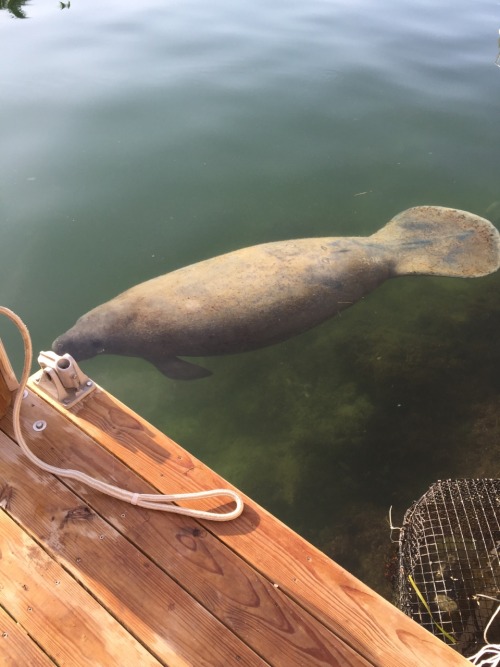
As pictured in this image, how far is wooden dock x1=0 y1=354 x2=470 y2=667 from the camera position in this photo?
236cm

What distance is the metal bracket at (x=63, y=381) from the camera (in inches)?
134

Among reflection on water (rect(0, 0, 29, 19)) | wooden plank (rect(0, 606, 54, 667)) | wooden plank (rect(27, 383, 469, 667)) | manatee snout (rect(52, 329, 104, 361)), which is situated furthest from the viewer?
reflection on water (rect(0, 0, 29, 19))

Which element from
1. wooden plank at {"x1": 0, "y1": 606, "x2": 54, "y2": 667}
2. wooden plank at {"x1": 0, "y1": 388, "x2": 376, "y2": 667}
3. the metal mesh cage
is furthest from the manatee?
wooden plank at {"x1": 0, "y1": 606, "x2": 54, "y2": 667}

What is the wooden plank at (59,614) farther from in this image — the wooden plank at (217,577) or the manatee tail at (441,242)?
the manatee tail at (441,242)

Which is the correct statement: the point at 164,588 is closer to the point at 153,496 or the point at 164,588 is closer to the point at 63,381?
the point at 153,496

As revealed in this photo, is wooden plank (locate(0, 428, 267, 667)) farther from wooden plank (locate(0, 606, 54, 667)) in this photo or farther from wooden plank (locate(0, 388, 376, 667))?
wooden plank (locate(0, 606, 54, 667))

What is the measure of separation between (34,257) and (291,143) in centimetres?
555

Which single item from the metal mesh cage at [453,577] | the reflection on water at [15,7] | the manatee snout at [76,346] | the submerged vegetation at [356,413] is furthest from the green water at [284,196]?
the metal mesh cage at [453,577]

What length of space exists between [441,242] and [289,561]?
6252 mm

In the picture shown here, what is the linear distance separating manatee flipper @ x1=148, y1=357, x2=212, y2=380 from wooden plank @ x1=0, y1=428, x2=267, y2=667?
11.2ft

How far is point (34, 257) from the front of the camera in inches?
310

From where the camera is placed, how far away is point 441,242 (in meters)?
7.64

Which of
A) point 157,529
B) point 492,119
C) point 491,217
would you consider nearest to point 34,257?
point 157,529

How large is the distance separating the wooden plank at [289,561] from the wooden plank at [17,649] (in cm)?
97
